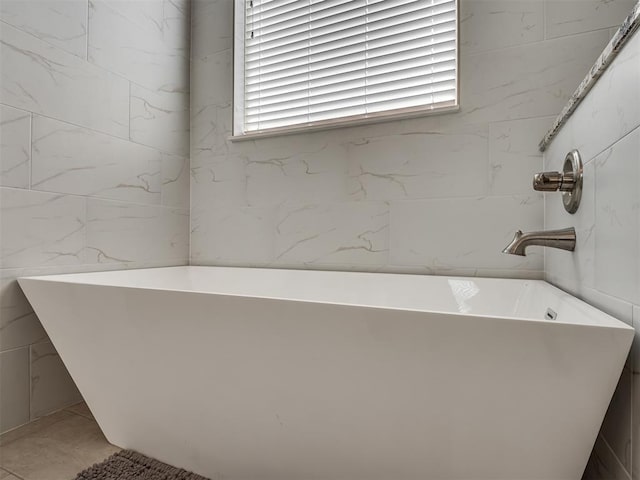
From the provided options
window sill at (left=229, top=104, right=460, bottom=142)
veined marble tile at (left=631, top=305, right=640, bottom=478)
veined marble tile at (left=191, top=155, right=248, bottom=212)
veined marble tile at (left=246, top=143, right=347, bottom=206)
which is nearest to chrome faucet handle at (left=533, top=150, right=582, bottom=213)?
veined marble tile at (left=631, top=305, right=640, bottom=478)

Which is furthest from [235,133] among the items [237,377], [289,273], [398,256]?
[237,377]

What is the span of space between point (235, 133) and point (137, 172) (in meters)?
0.54

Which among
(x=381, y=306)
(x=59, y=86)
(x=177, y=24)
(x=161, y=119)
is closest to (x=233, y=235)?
(x=161, y=119)

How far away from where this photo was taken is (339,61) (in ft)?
6.33

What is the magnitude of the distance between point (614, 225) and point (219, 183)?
71.2 inches

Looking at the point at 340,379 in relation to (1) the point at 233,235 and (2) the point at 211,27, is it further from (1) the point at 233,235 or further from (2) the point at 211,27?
(2) the point at 211,27

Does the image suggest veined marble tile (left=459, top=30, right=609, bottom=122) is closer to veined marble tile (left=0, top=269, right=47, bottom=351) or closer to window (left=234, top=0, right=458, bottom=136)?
window (left=234, top=0, right=458, bottom=136)

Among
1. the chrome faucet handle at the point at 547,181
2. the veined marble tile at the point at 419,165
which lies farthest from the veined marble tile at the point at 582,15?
the chrome faucet handle at the point at 547,181

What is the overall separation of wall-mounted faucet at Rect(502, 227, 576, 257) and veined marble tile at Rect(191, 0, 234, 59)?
1.82 metres

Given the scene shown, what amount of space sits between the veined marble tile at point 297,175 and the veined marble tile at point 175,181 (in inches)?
15.3

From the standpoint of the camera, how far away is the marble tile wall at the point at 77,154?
1393mm

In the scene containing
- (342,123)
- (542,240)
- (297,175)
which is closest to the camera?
(542,240)

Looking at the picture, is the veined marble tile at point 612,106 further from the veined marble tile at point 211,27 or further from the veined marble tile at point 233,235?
the veined marble tile at point 211,27

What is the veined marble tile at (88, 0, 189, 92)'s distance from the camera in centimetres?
170
